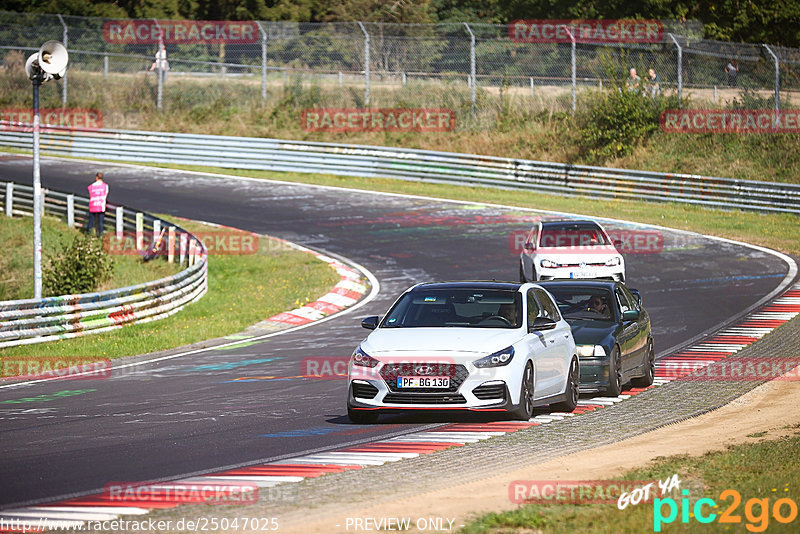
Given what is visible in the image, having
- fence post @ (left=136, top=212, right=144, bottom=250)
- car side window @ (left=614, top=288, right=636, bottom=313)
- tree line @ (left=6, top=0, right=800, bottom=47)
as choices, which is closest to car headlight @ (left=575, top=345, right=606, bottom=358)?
car side window @ (left=614, top=288, right=636, bottom=313)

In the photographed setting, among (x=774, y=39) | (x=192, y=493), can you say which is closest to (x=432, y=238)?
(x=192, y=493)

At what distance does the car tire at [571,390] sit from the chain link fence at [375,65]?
87.4 ft

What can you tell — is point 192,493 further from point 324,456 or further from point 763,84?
point 763,84

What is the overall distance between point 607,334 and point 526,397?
2854 mm

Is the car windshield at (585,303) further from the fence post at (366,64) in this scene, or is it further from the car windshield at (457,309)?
the fence post at (366,64)

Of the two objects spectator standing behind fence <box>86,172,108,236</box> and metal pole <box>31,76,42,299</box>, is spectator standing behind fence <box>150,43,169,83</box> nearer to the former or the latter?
spectator standing behind fence <box>86,172,108,236</box>

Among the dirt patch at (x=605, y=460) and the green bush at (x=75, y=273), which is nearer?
the dirt patch at (x=605, y=460)

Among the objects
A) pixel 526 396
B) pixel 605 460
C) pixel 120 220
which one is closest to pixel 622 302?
pixel 526 396

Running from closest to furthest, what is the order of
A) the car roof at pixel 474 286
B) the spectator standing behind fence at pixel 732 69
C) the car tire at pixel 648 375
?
1. the car roof at pixel 474 286
2. the car tire at pixel 648 375
3. the spectator standing behind fence at pixel 732 69

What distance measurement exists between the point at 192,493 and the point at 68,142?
1591 inches

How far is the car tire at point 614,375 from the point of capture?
13.7 metres

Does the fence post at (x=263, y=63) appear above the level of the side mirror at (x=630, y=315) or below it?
above

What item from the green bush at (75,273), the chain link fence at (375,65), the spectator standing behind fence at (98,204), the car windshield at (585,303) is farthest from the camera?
the chain link fence at (375,65)

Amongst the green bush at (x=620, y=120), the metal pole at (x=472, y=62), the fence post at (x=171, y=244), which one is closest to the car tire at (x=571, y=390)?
the fence post at (x=171, y=244)
